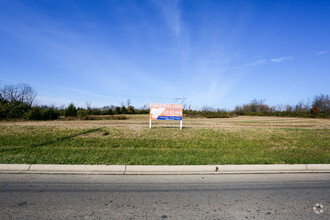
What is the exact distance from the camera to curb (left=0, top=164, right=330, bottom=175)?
5579 mm

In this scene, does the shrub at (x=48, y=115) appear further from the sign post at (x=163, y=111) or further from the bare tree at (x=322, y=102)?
the bare tree at (x=322, y=102)

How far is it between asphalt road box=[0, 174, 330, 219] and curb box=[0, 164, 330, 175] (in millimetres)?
338

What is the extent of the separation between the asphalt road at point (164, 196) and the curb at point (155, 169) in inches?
13.3

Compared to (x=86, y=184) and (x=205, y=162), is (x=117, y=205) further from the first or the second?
(x=205, y=162)

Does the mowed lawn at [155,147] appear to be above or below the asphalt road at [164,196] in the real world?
above

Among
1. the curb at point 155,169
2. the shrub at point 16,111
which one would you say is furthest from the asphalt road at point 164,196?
the shrub at point 16,111

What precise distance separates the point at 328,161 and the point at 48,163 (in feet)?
33.8

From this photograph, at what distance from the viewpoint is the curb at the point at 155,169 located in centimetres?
558

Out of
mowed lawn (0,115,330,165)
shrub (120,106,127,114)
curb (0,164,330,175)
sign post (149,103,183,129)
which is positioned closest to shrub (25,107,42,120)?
mowed lawn (0,115,330,165)

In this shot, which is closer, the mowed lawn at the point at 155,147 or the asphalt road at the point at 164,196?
the asphalt road at the point at 164,196

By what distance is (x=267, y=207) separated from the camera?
3600 mm

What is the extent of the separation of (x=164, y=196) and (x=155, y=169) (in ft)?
6.23

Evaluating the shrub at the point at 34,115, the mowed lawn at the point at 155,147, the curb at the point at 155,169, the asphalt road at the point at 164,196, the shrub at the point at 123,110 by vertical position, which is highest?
the shrub at the point at 123,110

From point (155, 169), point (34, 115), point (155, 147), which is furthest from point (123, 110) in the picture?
point (155, 169)
